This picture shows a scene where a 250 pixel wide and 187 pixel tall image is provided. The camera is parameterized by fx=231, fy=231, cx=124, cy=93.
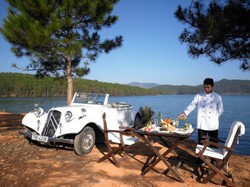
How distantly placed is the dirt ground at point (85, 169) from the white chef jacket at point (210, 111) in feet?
3.29

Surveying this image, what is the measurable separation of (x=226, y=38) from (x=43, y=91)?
10467cm

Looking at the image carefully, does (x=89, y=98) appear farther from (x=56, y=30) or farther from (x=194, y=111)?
(x=194, y=111)

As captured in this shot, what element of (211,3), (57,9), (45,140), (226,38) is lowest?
(45,140)

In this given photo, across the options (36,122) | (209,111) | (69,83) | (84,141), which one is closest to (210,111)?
(209,111)

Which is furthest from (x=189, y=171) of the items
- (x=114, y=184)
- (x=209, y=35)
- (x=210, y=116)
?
(x=209, y=35)

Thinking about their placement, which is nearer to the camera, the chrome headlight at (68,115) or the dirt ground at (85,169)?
the dirt ground at (85,169)

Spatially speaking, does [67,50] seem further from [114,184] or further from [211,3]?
[114,184]

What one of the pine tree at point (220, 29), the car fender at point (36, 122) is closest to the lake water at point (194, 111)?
the pine tree at point (220, 29)

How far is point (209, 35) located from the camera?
604 centimetres

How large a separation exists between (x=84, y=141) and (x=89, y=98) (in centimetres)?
220

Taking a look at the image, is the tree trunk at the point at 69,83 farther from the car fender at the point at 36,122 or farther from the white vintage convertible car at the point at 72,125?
the car fender at the point at 36,122

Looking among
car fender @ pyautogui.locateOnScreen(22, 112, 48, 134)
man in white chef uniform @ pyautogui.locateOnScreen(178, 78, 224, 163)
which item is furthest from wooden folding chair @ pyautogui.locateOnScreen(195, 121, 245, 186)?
car fender @ pyautogui.locateOnScreen(22, 112, 48, 134)

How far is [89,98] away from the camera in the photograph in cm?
789

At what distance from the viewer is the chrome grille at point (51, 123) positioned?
6277 millimetres
